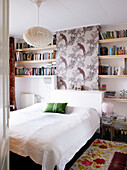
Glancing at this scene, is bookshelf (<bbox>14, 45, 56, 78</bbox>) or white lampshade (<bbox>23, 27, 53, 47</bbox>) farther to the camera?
bookshelf (<bbox>14, 45, 56, 78</bbox>)

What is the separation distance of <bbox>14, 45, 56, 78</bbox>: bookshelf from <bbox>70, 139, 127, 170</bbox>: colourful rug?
2201 millimetres

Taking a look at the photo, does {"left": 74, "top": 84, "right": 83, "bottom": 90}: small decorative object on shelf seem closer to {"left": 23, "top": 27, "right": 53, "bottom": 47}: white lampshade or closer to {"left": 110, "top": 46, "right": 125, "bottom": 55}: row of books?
{"left": 110, "top": 46, "right": 125, "bottom": 55}: row of books

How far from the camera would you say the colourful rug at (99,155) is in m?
2.41

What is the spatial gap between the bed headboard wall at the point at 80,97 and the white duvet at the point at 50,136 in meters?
0.55

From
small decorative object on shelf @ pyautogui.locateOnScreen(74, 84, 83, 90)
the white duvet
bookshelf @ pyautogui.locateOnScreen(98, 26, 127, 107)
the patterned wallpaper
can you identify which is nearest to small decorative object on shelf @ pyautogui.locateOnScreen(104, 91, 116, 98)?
bookshelf @ pyautogui.locateOnScreen(98, 26, 127, 107)

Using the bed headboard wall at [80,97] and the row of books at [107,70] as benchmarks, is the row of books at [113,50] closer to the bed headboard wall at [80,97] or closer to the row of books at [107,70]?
the row of books at [107,70]

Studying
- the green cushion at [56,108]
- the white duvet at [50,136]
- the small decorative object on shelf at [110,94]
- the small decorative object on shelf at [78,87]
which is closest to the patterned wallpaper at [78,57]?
the small decorative object on shelf at [78,87]

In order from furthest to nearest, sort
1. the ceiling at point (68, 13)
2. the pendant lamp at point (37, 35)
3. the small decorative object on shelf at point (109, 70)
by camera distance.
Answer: the small decorative object on shelf at point (109, 70) < the ceiling at point (68, 13) < the pendant lamp at point (37, 35)

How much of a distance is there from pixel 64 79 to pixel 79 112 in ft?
3.99

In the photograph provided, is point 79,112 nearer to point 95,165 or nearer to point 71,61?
point 95,165

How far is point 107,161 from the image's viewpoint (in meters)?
2.54

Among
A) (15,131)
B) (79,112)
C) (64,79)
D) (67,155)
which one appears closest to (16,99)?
(64,79)

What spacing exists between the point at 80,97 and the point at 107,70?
90 centimetres

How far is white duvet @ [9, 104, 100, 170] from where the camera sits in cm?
199
